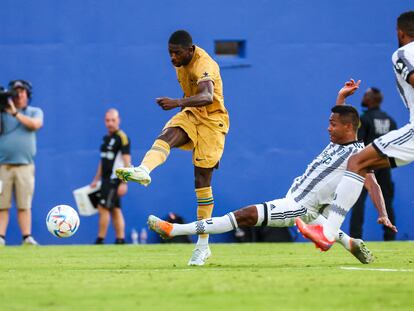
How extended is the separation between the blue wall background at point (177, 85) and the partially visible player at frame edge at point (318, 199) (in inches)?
328

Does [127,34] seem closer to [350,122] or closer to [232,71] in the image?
[232,71]

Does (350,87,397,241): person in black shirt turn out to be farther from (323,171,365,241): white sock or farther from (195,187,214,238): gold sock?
(323,171,365,241): white sock

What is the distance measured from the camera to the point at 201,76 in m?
10.3

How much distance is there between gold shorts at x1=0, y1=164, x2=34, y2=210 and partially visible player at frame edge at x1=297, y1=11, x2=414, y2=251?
→ 857 cm

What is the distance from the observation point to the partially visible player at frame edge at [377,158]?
8.82m

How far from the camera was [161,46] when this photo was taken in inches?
728

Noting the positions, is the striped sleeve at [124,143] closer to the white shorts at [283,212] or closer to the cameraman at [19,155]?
the cameraman at [19,155]

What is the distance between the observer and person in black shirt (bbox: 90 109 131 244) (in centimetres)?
1730

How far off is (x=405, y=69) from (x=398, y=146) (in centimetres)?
66

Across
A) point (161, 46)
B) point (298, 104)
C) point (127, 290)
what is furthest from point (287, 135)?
point (127, 290)

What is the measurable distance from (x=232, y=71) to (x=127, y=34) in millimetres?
1982

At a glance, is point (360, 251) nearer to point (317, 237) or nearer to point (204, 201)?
point (317, 237)

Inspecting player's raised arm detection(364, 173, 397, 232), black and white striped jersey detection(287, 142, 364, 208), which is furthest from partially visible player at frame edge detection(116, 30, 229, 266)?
player's raised arm detection(364, 173, 397, 232)

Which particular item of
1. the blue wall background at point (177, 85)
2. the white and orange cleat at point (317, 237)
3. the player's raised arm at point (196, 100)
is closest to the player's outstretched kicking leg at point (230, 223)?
the white and orange cleat at point (317, 237)
